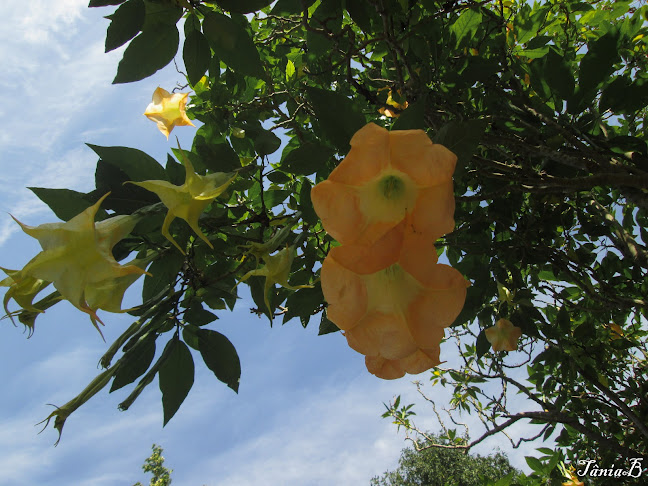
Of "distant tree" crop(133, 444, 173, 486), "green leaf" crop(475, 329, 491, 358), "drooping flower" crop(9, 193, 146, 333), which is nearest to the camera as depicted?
"drooping flower" crop(9, 193, 146, 333)

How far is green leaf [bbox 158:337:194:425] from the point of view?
1220 mm

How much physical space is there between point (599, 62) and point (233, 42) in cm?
118

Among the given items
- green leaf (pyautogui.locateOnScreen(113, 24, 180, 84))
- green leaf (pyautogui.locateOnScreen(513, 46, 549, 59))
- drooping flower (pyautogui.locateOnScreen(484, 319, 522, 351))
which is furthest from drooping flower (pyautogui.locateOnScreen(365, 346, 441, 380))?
green leaf (pyautogui.locateOnScreen(513, 46, 549, 59))

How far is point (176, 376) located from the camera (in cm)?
126

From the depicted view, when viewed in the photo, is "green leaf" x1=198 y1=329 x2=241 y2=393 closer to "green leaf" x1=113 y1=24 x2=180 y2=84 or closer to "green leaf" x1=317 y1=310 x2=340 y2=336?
"green leaf" x1=317 y1=310 x2=340 y2=336

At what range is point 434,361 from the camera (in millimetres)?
832

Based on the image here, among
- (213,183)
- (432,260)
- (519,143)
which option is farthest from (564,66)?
(213,183)

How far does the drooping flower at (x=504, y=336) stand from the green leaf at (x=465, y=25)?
4.04ft

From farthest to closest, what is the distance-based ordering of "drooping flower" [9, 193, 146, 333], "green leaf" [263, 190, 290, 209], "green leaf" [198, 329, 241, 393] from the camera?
"green leaf" [263, 190, 290, 209] < "green leaf" [198, 329, 241, 393] < "drooping flower" [9, 193, 146, 333]

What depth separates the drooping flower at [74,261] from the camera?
61cm

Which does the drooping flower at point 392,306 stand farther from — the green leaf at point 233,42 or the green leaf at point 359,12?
the green leaf at point 359,12

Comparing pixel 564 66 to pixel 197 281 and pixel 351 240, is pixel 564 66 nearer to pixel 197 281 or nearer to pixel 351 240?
pixel 351 240

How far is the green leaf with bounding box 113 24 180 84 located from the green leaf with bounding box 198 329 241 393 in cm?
74

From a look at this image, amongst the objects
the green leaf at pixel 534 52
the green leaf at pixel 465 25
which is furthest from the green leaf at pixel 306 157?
the green leaf at pixel 534 52
